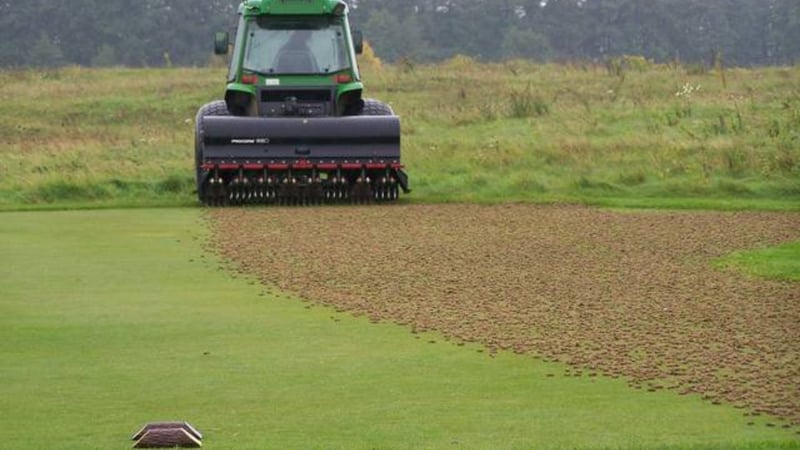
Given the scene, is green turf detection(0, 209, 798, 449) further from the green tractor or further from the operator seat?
the operator seat

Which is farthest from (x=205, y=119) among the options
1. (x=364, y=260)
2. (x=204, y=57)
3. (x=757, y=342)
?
(x=204, y=57)

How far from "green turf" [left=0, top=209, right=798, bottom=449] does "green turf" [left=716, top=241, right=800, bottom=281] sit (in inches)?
176

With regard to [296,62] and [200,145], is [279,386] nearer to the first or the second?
[200,145]

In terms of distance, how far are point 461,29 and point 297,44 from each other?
62.3 meters

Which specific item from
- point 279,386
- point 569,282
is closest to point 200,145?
point 569,282

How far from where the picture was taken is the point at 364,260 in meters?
15.6

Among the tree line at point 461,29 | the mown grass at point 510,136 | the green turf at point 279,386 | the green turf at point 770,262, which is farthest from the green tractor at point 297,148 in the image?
the tree line at point 461,29

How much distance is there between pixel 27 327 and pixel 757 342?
490cm

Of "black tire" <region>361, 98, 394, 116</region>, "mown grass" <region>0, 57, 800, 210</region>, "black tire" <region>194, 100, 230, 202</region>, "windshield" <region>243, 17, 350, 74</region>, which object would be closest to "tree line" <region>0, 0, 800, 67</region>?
"mown grass" <region>0, 57, 800, 210</region>

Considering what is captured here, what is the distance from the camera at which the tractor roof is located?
25125mm

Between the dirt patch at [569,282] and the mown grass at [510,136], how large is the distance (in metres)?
2.72

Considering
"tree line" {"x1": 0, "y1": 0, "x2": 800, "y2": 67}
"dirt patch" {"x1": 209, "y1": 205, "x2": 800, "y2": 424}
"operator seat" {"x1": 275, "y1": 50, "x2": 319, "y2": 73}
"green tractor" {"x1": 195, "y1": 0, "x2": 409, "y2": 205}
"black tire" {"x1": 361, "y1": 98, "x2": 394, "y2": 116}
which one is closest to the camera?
"dirt patch" {"x1": 209, "y1": 205, "x2": 800, "y2": 424}

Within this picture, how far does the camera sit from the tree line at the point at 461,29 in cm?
7869

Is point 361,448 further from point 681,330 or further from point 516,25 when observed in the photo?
point 516,25
